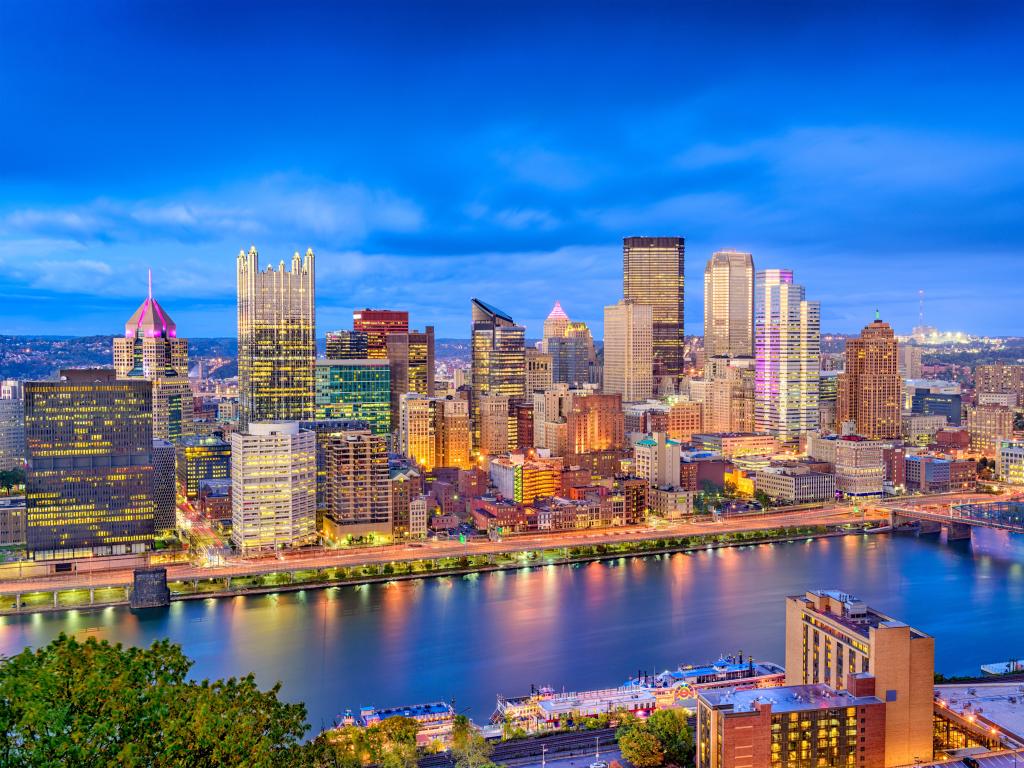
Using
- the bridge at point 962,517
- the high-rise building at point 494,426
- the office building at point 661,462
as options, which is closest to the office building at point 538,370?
the high-rise building at point 494,426

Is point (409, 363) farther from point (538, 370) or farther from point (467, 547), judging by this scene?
point (467, 547)

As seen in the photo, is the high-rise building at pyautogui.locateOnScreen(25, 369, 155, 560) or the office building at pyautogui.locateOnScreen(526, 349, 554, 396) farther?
the office building at pyautogui.locateOnScreen(526, 349, 554, 396)

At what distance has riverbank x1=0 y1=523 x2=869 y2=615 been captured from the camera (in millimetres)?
21172

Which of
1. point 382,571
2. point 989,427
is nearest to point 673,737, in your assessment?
point 382,571

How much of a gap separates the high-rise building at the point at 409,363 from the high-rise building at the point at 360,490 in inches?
687

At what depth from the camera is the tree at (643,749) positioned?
39.6 feet

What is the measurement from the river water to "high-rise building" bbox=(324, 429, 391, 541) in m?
3.88

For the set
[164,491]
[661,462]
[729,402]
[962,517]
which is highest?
[729,402]

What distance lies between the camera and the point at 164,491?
26.8m

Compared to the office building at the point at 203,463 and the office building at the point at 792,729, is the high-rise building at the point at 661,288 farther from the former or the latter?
the office building at the point at 792,729

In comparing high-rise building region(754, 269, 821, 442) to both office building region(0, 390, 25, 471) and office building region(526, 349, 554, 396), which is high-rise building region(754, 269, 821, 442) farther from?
office building region(0, 390, 25, 471)

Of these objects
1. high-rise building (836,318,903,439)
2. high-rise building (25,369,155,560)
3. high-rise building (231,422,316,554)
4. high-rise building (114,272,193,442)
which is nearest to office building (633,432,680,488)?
high-rise building (231,422,316,554)

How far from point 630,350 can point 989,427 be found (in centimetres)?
2067

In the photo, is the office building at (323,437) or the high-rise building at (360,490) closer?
the high-rise building at (360,490)
